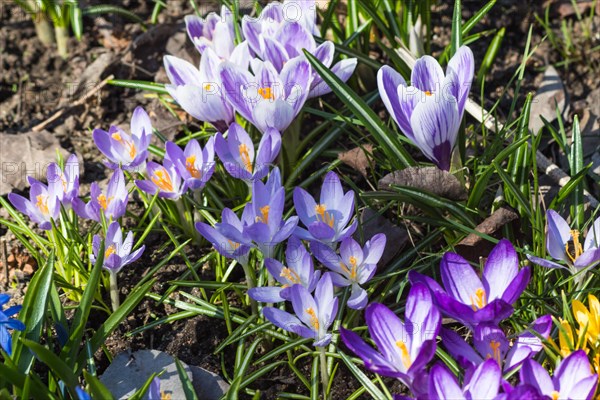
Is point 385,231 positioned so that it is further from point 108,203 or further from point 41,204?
point 41,204

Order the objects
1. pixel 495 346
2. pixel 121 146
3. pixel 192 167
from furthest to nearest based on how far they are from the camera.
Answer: pixel 121 146
pixel 192 167
pixel 495 346

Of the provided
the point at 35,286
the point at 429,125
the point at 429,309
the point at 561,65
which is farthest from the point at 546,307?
the point at 561,65

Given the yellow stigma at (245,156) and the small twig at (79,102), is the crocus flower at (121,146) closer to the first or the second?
the yellow stigma at (245,156)

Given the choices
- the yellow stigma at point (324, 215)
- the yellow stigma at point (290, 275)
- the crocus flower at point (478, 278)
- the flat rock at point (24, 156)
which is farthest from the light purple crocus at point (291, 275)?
the flat rock at point (24, 156)

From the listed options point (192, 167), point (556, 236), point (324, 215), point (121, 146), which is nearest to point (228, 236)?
point (324, 215)

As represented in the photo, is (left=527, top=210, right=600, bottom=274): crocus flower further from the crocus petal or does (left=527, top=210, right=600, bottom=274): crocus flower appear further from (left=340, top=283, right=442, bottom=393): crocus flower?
(left=340, top=283, right=442, bottom=393): crocus flower

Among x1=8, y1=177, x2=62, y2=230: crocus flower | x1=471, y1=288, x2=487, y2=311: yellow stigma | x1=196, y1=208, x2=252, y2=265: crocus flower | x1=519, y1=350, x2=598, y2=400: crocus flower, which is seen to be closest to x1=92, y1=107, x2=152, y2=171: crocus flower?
x1=8, y1=177, x2=62, y2=230: crocus flower

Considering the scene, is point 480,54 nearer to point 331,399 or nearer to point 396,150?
point 396,150
